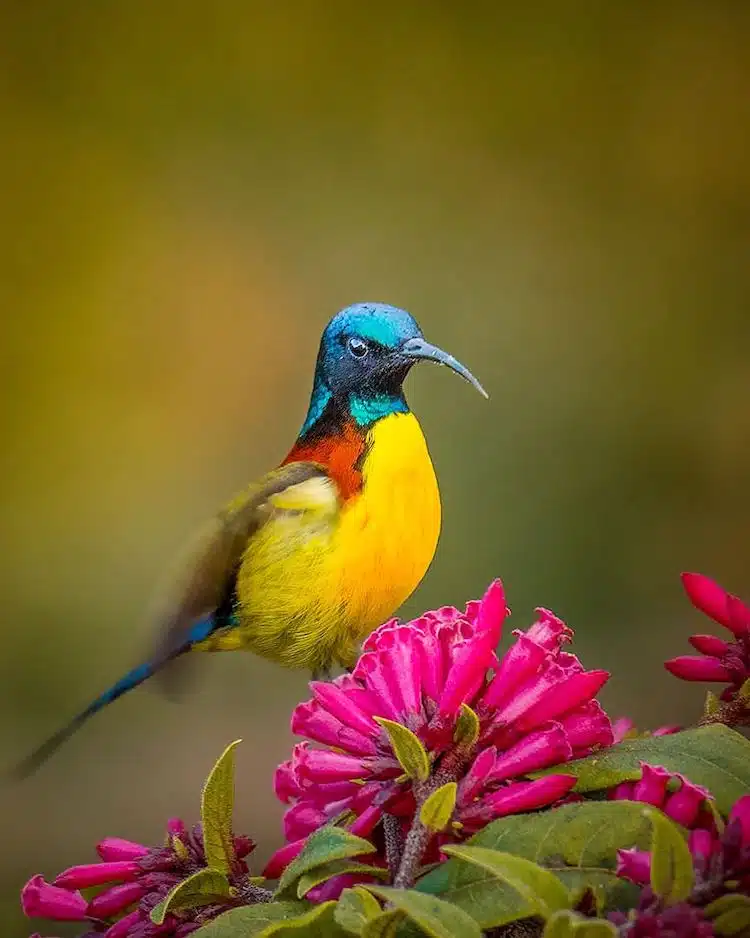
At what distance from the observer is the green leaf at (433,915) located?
0.27m

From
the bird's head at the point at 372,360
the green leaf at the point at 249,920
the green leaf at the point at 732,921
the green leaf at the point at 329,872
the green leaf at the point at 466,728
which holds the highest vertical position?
the bird's head at the point at 372,360

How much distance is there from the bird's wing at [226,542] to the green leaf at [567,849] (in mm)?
572

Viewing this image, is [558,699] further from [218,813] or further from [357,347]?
[357,347]

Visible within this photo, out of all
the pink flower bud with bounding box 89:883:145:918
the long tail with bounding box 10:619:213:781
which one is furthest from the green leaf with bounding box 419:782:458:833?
the long tail with bounding box 10:619:213:781

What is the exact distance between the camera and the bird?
34.6 inches

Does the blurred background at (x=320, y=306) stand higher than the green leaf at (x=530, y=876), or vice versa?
the blurred background at (x=320, y=306)

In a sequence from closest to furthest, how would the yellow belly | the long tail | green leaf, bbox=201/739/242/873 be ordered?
green leaf, bbox=201/739/242/873 → the yellow belly → the long tail

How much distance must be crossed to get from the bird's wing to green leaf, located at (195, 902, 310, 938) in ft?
1.86

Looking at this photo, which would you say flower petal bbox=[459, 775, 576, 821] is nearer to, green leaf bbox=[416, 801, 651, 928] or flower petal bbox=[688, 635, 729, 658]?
green leaf bbox=[416, 801, 651, 928]

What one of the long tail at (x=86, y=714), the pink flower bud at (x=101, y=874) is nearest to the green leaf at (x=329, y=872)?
the pink flower bud at (x=101, y=874)

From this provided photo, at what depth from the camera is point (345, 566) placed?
2.86 ft

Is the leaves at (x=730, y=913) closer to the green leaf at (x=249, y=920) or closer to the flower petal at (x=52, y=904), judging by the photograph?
the green leaf at (x=249, y=920)

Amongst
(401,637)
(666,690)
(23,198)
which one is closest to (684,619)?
(666,690)

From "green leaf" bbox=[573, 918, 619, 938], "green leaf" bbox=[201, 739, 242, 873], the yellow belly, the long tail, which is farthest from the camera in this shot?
the long tail
